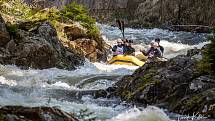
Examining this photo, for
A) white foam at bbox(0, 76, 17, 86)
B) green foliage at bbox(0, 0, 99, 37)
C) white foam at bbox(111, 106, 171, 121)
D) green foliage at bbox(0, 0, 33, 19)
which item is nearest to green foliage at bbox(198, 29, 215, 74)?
white foam at bbox(111, 106, 171, 121)

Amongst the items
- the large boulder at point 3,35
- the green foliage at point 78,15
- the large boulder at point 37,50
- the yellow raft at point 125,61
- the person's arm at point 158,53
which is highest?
the green foliage at point 78,15

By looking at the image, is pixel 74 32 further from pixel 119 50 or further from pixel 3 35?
pixel 3 35

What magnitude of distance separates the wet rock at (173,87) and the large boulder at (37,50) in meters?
5.42

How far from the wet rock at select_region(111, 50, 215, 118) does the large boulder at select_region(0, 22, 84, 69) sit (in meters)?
5.42

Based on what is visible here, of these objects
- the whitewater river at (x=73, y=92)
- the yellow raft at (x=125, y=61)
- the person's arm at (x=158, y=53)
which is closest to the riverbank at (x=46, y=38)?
the whitewater river at (x=73, y=92)

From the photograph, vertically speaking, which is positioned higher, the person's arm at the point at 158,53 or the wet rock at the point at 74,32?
the wet rock at the point at 74,32

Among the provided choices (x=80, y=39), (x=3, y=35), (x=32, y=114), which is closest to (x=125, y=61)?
(x=80, y=39)

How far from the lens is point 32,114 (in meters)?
5.27

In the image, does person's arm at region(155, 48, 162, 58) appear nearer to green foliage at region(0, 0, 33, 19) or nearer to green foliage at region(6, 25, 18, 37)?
green foliage at region(0, 0, 33, 19)

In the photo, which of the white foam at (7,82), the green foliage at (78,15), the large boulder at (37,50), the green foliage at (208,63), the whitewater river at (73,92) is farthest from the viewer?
the green foliage at (78,15)

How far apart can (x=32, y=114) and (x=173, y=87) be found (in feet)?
16.3

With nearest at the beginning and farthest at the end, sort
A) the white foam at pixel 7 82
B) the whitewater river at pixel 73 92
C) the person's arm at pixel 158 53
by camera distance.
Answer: the whitewater river at pixel 73 92, the white foam at pixel 7 82, the person's arm at pixel 158 53

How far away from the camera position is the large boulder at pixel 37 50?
1595cm

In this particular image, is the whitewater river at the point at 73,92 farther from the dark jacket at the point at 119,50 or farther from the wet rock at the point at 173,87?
the dark jacket at the point at 119,50
